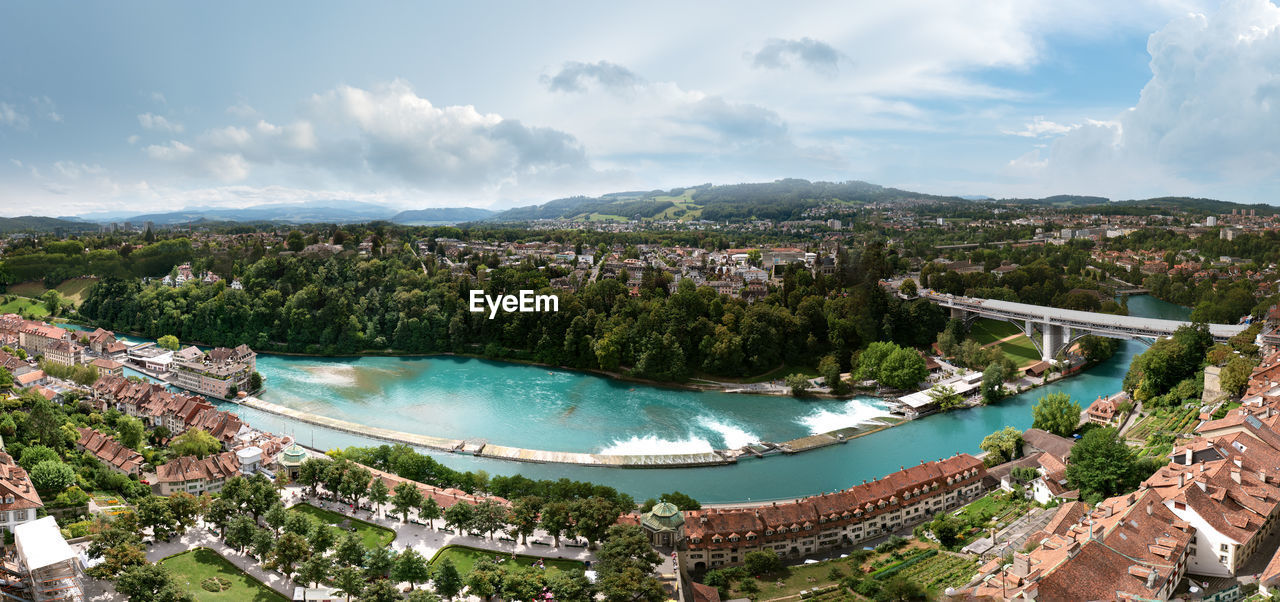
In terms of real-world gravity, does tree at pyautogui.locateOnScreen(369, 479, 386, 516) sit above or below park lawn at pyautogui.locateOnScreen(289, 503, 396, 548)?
above

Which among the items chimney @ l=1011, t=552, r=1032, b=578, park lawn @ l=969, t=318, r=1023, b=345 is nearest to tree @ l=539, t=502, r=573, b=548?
chimney @ l=1011, t=552, r=1032, b=578

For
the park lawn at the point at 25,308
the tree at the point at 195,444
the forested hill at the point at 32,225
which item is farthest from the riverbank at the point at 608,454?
the forested hill at the point at 32,225

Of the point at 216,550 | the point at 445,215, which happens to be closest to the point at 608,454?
the point at 216,550

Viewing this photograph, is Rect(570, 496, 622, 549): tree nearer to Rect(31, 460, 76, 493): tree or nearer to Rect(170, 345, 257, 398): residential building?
Rect(31, 460, 76, 493): tree

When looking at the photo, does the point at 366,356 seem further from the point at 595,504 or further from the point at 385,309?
A: the point at 595,504

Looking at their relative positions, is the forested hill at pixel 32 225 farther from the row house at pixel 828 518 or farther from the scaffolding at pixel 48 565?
the row house at pixel 828 518

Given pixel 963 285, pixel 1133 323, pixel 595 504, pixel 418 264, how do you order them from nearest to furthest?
pixel 595 504, pixel 1133 323, pixel 963 285, pixel 418 264

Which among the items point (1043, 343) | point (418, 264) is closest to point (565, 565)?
point (1043, 343)
